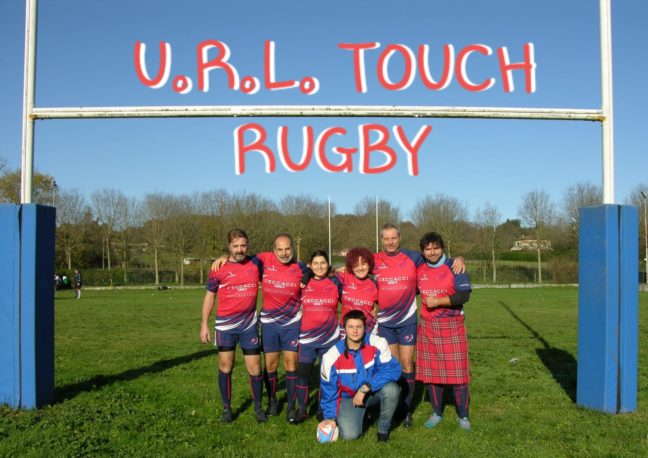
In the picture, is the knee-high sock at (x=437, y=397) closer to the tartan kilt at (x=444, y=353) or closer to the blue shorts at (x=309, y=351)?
the tartan kilt at (x=444, y=353)

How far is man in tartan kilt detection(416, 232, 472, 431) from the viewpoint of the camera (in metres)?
5.59

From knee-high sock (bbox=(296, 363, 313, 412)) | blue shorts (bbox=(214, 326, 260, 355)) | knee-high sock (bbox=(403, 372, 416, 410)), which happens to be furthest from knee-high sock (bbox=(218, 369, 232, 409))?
knee-high sock (bbox=(403, 372, 416, 410))

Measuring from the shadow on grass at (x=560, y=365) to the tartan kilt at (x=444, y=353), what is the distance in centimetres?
209

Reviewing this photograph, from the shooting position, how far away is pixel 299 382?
5.79m

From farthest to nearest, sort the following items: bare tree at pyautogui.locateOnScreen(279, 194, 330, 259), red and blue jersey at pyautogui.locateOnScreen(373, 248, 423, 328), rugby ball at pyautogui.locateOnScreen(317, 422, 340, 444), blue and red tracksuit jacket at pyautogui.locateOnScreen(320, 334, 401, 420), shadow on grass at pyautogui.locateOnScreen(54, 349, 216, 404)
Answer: bare tree at pyautogui.locateOnScreen(279, 194, 330, 259)
shadow on grass at pyautogui.locateOnScreen(54, 349, 216, 404)
red and blue jersey at pyautogui.locateOnScreen(373, 248, 423, 328)
blue and red tracksuit jacket at pyautogui.locateOnScreen(320, 334, 401, 420)
rugby ball at pyautogui.locateOnScreen(317, 422, 340, 444)

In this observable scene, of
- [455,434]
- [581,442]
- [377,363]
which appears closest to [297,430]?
[377,363]

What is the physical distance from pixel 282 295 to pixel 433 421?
2001 mm

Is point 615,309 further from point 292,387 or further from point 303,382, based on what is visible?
point 292,387

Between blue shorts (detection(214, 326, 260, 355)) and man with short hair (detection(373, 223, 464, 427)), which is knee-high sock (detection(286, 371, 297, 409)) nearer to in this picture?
blue shorts (detection(214, 326, 260, 355))

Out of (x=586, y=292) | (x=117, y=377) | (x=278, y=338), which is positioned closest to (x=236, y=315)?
(x=278, y=338)

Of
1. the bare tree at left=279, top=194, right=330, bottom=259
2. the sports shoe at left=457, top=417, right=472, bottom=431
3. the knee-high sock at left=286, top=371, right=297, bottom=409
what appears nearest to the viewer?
the sports shoe at left=457, top=417, right=472, bottom=431

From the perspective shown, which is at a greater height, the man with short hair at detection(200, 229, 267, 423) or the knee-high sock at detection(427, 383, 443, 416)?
the man with short hair at detection(200, 229, 267, 423)

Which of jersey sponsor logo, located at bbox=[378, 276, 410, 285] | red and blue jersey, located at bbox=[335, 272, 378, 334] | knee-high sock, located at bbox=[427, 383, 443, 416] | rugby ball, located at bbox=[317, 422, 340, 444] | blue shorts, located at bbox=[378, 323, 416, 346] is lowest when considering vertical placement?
rugby ball, located at bbox=[317, 422, 340, 444]

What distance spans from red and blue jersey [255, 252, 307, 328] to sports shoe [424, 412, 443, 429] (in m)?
1.65
